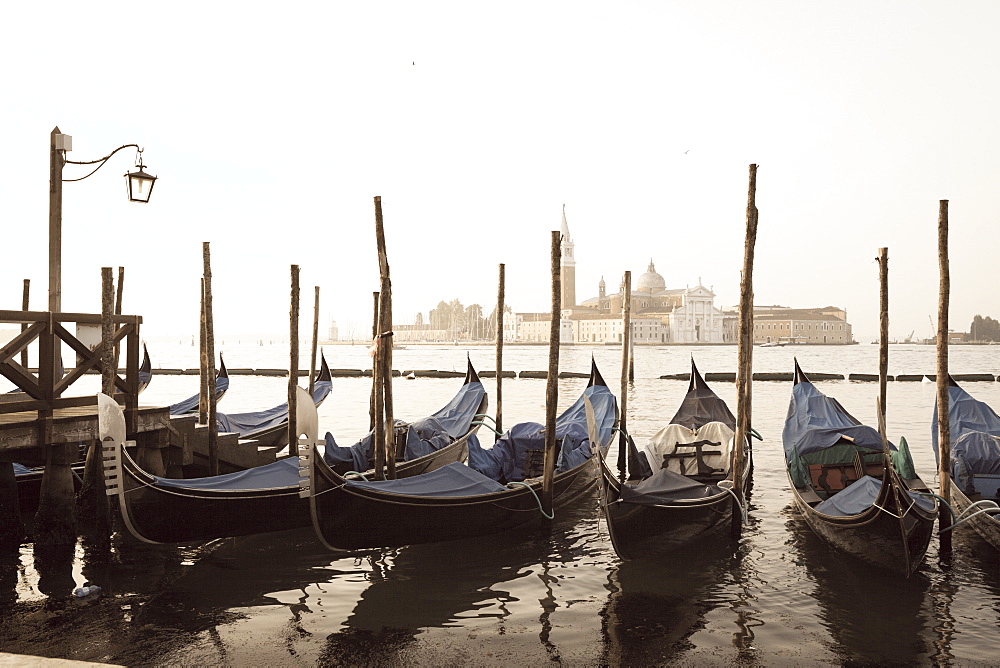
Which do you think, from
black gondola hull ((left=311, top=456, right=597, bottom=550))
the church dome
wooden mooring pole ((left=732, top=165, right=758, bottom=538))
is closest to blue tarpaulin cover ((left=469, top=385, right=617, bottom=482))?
black gondola hull ((left=311, top=456, right=597, bottom=550))

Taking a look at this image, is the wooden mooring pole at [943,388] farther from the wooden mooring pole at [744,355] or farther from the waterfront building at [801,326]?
the waterfront building at [801,326]

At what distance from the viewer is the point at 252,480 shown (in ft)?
16.0

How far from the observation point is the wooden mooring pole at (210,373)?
6.24 metres

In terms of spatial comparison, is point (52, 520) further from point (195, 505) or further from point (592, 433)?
point (592, 433)

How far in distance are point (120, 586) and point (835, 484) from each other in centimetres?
475

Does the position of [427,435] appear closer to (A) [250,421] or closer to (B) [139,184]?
(A) [250,421]

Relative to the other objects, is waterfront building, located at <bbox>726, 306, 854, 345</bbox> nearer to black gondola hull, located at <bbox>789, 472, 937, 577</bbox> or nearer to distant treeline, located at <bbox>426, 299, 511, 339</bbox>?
distant treeline, located at <bbox>426, 299, 511, 339</bbox>

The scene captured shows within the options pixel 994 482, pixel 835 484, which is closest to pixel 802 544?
pixel 835 484

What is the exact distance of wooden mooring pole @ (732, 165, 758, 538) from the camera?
201 inches

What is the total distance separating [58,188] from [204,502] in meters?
2.33

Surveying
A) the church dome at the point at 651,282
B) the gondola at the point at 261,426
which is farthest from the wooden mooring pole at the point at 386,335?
the church dome at the point at 651,282

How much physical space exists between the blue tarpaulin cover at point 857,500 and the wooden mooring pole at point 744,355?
51 centimetres

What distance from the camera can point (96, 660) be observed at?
3.30 meters

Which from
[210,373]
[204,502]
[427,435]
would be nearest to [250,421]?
[210,373]
